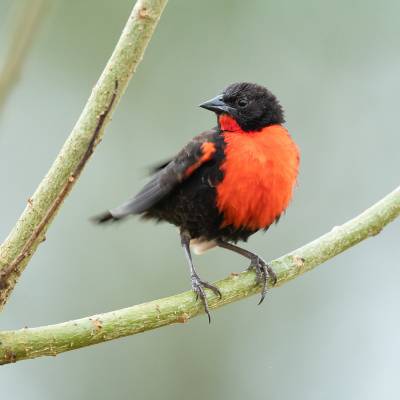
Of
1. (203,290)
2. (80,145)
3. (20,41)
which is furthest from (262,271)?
(20,41)

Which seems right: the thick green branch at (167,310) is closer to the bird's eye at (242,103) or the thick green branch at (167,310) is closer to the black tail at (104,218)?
the black tail at (104,218)

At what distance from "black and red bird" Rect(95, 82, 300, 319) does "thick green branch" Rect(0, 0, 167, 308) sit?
49.1 inches

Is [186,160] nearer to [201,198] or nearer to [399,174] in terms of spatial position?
[201,198]

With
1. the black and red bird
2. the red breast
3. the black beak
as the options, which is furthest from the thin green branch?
the black beak

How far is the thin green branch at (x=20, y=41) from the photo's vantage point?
1.72 metres

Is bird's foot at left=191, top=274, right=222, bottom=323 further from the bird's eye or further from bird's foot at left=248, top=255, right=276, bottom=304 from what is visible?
the bird's eye

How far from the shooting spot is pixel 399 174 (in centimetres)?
706

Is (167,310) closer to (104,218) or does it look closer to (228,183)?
(228,183)

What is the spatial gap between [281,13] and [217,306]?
4427mm

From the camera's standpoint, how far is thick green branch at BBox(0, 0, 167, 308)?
7.98ft

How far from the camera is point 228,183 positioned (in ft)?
12.9

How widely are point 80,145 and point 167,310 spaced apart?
2.63 ft

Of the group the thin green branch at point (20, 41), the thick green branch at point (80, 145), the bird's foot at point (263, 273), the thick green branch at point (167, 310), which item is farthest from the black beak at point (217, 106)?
the thin green branch at point (20, 41)

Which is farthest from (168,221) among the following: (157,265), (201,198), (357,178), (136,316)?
(357,178)
